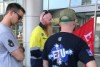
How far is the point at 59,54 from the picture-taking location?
112 inches

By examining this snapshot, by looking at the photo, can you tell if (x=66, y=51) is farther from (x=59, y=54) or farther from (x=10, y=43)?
(x=10, y=43)

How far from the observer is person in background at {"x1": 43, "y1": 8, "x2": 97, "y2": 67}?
107 inches

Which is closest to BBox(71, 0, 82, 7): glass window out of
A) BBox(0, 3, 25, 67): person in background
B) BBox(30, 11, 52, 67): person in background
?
BBox(30, 11, 52, 67): person in background

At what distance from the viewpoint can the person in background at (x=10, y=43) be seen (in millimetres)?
3135

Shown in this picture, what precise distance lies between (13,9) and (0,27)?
24cm

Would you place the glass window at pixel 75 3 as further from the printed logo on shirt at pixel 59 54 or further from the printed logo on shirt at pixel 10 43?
the printed logo on shirt at pixel 59 54

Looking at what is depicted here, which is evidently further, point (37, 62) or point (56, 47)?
point (37, 62)

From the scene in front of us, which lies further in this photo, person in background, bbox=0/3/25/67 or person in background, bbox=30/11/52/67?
person in background, bbox=30/11/52/67

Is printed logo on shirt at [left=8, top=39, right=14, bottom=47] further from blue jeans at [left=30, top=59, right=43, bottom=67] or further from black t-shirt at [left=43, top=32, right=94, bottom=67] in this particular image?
blue jeans at [left=30, top=59, right=43, bottom=67]

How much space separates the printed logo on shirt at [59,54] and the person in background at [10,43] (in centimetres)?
43

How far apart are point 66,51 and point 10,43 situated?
2.21 ft

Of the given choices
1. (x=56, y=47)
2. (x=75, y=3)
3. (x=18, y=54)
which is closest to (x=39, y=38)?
(x=18, y=54)

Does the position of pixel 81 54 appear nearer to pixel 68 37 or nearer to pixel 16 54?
pixel 68 37

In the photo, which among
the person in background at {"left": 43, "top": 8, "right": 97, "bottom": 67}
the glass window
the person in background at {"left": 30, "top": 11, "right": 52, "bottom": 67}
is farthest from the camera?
the glass window
